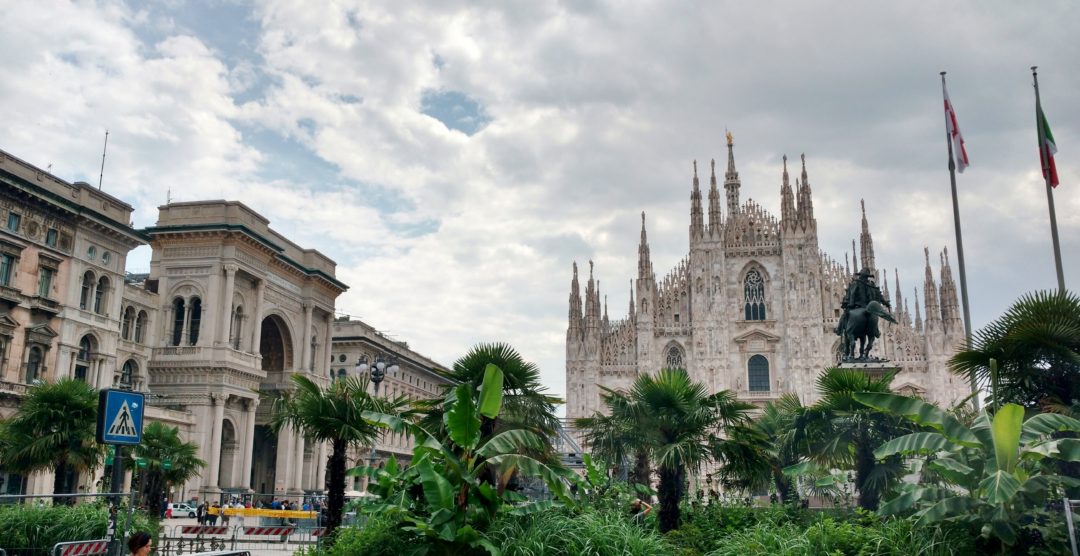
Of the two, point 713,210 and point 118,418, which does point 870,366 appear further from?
point 713,210

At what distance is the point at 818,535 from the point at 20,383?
32001mm

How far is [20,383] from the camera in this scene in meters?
33.1

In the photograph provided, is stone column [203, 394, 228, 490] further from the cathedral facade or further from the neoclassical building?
the cathedral facade

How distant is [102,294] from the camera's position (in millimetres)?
38719

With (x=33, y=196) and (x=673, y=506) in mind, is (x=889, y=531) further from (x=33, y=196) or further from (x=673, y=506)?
(x=33, y=196)

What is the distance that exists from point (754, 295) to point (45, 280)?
5190 centimetres

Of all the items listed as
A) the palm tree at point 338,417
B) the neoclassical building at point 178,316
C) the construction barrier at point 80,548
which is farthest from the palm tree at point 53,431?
the construction barrier at point 80,548

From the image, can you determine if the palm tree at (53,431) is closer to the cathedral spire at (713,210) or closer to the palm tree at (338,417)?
the palm tree at (338,417)

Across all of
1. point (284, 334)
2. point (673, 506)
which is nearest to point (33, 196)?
point (284, 334)

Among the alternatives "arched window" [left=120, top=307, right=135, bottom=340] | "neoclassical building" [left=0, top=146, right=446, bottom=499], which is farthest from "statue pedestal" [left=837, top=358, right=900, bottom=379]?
"arched window" [left=120, top=307, right=135, bottom=340]

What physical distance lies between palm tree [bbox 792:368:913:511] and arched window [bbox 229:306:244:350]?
34665mm

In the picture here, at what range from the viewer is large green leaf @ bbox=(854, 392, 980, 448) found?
1168 centimetres

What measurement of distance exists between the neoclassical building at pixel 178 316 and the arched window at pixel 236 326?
2.9 inches

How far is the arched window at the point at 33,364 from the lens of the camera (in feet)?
112
